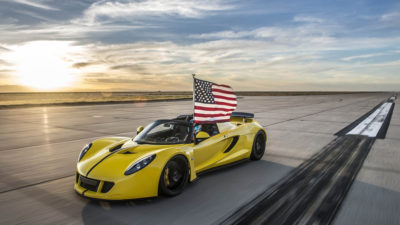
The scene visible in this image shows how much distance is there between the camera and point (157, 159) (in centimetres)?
443

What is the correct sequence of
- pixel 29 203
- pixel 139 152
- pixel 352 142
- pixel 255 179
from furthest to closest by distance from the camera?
pixel 352 142, pixel 255 179, pixel 139 152, pixel 29 203

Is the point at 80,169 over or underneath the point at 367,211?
over

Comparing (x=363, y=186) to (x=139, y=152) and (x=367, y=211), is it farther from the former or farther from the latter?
(x=139, y=152)

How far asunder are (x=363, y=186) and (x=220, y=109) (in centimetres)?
300

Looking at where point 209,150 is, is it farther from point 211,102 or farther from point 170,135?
point 211,102

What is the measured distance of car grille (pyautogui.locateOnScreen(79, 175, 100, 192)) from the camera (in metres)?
4.17

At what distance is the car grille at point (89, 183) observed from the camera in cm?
417

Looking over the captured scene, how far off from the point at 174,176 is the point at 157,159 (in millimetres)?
485

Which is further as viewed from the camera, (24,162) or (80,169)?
(24,162)

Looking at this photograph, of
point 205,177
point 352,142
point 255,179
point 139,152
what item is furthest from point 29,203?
point 352,142

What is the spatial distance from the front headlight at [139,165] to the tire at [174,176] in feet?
0.84

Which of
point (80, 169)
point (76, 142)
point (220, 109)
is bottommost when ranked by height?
point (76, 142)

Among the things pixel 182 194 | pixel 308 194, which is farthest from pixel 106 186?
pixel 308 194

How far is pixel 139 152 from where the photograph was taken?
4758 mm
